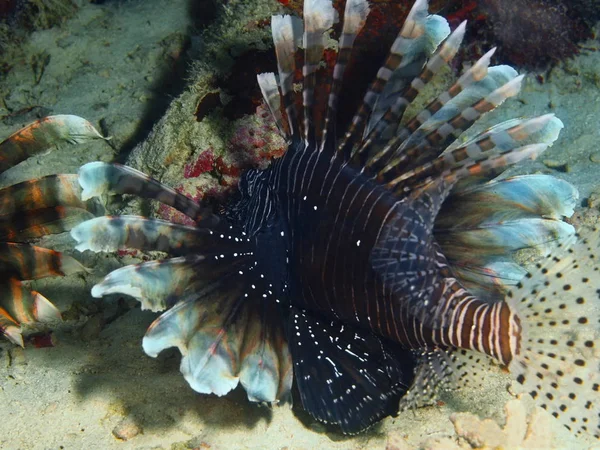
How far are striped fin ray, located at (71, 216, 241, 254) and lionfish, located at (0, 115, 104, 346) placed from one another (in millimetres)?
754

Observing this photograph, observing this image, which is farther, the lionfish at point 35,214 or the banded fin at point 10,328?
the lionfish at point 35,214

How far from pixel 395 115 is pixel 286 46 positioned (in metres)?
0.66

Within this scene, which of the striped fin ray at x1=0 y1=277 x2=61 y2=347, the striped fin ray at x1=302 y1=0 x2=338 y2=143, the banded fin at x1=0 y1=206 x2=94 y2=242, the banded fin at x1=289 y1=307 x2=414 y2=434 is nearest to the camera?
the striped fin ray at x1=302 y1=0 x2=338 y2=143

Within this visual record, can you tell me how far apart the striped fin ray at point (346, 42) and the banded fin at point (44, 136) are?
1390 millimetres

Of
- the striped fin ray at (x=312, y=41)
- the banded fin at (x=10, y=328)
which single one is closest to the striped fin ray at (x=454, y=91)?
the striped fin ray at (x=312, y=41)

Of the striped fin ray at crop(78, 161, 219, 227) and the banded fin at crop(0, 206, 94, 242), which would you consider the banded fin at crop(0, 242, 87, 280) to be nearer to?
the banded fin at crop(0, 206, 94, 242)

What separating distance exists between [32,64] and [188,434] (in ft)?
18.7

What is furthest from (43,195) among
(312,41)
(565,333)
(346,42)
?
(565,333)

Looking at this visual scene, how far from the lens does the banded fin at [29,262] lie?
290 centimetres

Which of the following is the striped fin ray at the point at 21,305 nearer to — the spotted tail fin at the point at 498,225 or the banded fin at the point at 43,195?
the banded fin at the point at 43,195

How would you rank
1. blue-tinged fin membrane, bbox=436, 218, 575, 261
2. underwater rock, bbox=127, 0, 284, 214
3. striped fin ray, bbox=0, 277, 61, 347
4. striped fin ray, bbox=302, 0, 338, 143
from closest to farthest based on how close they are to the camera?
striped fin ray, bbox=302, 0, 338, 143 → blue-tinged fin membrane, bbox=436, 218, 575, 261 → striped fin ray, bbox=0, 277, 61, 347 → underwater rock, bbox=127, 0, 284, 214

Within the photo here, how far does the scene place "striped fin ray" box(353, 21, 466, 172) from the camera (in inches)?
93.0


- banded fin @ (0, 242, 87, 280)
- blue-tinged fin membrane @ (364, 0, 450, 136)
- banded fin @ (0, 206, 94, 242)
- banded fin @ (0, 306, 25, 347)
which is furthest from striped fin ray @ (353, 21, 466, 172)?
banded fin @ (0, 306, 25, 347)

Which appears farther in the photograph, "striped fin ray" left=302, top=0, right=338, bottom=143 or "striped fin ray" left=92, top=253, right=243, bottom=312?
"striped fin ray" left=302, top=0, right=338, bottom=143
